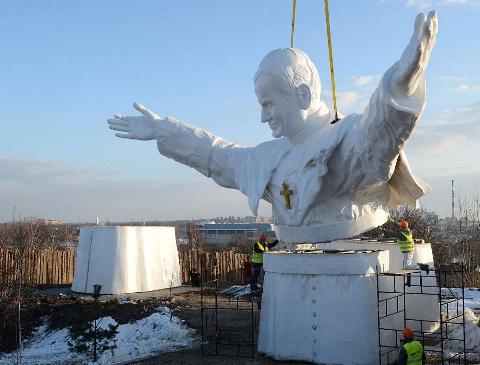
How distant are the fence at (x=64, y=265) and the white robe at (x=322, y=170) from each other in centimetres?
1002

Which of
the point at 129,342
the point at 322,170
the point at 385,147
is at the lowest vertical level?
the point at 129,342

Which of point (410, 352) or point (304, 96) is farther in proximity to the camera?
point (304, 96)

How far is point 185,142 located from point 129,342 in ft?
15.6

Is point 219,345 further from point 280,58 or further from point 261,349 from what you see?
point 280,58

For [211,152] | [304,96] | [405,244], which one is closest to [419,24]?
[304,96]

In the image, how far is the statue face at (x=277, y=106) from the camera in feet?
28.3

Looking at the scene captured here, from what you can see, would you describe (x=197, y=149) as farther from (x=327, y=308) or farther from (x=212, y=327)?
(x=212, y=327)

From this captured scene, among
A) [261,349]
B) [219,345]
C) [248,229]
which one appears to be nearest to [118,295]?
[219,345]

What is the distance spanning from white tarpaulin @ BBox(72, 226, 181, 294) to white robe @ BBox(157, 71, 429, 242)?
796 centimetres

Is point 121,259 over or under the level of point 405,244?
under

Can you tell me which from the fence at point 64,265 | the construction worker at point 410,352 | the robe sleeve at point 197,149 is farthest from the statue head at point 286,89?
the fence at point 64,265

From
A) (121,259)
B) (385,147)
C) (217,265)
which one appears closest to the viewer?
(385,147)

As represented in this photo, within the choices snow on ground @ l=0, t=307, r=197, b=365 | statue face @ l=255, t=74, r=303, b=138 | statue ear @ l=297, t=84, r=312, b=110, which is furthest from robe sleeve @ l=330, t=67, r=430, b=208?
snow on ground @ l=0, t=307, r=197, b=365

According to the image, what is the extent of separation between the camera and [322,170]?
825cm
